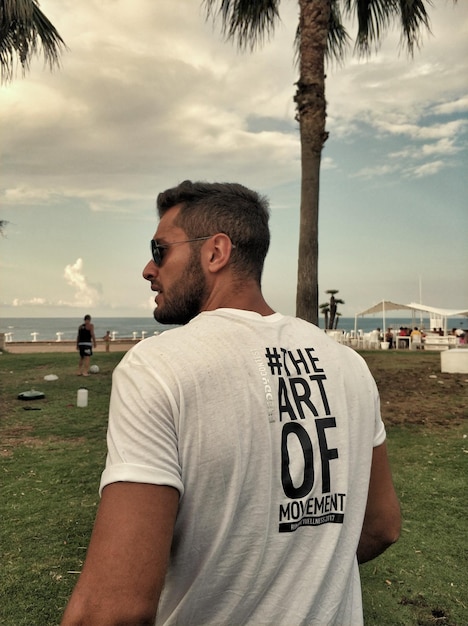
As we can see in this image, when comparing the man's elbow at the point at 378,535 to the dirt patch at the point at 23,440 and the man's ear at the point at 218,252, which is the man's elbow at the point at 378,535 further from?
the dirt patch at the point at 23,440

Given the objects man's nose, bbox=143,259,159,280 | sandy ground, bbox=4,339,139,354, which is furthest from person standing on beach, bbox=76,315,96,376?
man's nose, bbox=143,259,159,280

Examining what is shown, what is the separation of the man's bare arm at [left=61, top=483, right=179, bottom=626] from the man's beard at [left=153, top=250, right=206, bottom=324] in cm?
61

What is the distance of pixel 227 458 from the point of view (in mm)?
1159

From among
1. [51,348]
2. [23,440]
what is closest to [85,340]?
[23,440]

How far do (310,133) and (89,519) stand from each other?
7.59 m

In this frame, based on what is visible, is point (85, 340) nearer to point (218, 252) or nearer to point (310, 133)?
point (310, 133)

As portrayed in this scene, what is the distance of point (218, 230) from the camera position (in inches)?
60.7

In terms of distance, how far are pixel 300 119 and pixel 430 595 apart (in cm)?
834

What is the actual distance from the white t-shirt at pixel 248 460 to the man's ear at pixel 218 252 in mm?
192

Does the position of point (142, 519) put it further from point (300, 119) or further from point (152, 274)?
point (300, 119)

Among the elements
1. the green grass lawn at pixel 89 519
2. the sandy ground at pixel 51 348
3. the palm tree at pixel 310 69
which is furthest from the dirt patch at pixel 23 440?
the sandy ground at pixel 51 348

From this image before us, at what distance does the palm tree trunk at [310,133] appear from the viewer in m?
9.23

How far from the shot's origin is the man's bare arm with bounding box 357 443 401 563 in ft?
5.26

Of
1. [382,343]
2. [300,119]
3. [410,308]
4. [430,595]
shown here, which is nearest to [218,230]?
[430,595]
